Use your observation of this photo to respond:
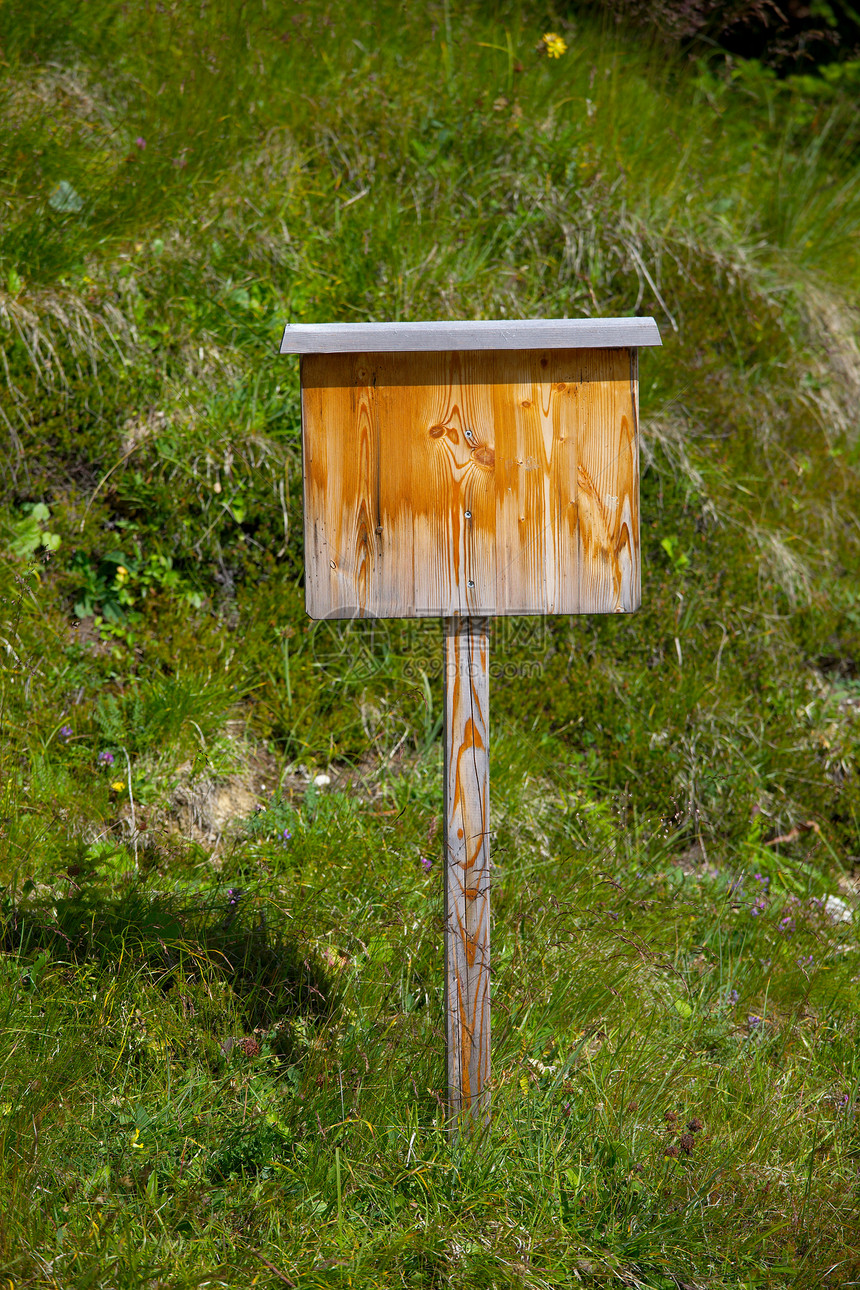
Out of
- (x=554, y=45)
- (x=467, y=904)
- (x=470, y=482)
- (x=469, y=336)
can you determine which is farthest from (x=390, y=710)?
(x=554, y=45)

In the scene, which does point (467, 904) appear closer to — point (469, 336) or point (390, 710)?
point (469, 336)

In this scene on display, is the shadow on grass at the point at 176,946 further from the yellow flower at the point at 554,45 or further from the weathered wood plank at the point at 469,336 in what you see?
the yellow flower at the point at 554,45

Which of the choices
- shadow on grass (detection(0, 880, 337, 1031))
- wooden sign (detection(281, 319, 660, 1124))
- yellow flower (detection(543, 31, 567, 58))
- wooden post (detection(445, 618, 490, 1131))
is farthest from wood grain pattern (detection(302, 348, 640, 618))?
yellow flower (detection(543, 31, 567, 58))

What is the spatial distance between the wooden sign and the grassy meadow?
120cm

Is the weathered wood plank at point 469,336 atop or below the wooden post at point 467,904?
atop

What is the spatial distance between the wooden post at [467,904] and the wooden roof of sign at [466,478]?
20cm

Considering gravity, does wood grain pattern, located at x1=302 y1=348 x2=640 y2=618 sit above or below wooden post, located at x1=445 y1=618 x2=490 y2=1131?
above

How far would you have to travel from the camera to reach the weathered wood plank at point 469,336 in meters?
2.11

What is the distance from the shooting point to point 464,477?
224 cm

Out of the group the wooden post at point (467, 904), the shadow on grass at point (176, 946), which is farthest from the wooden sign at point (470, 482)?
the shadow on grass at point (176, 946)

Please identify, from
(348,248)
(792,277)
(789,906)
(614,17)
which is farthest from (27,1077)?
(614,17)

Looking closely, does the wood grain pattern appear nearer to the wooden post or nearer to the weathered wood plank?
the weathered wood plank

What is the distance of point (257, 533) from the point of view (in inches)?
164

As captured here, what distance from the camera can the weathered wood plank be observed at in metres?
2.11
